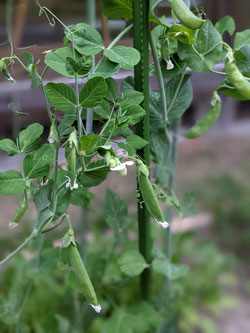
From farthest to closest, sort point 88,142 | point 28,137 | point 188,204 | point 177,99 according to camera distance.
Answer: point 188,204 → point 177,99 → point 28,137 → point 88,142

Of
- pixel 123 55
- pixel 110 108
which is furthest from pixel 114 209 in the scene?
pixel 123 55

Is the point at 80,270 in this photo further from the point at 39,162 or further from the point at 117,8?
the point at 117,8

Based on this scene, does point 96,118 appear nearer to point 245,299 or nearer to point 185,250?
point 185,250

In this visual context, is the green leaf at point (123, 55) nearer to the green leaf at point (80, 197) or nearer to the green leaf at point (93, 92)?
the green leaf at point (93, 92)

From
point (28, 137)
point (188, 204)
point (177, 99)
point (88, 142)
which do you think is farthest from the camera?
point (188, 204)

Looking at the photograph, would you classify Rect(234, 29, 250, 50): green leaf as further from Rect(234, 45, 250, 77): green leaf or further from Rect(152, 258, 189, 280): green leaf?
Rect(152, 258, 189, 280): green leaf

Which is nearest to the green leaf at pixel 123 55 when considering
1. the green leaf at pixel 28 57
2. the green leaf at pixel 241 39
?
the green leaf at pixel 28 57
